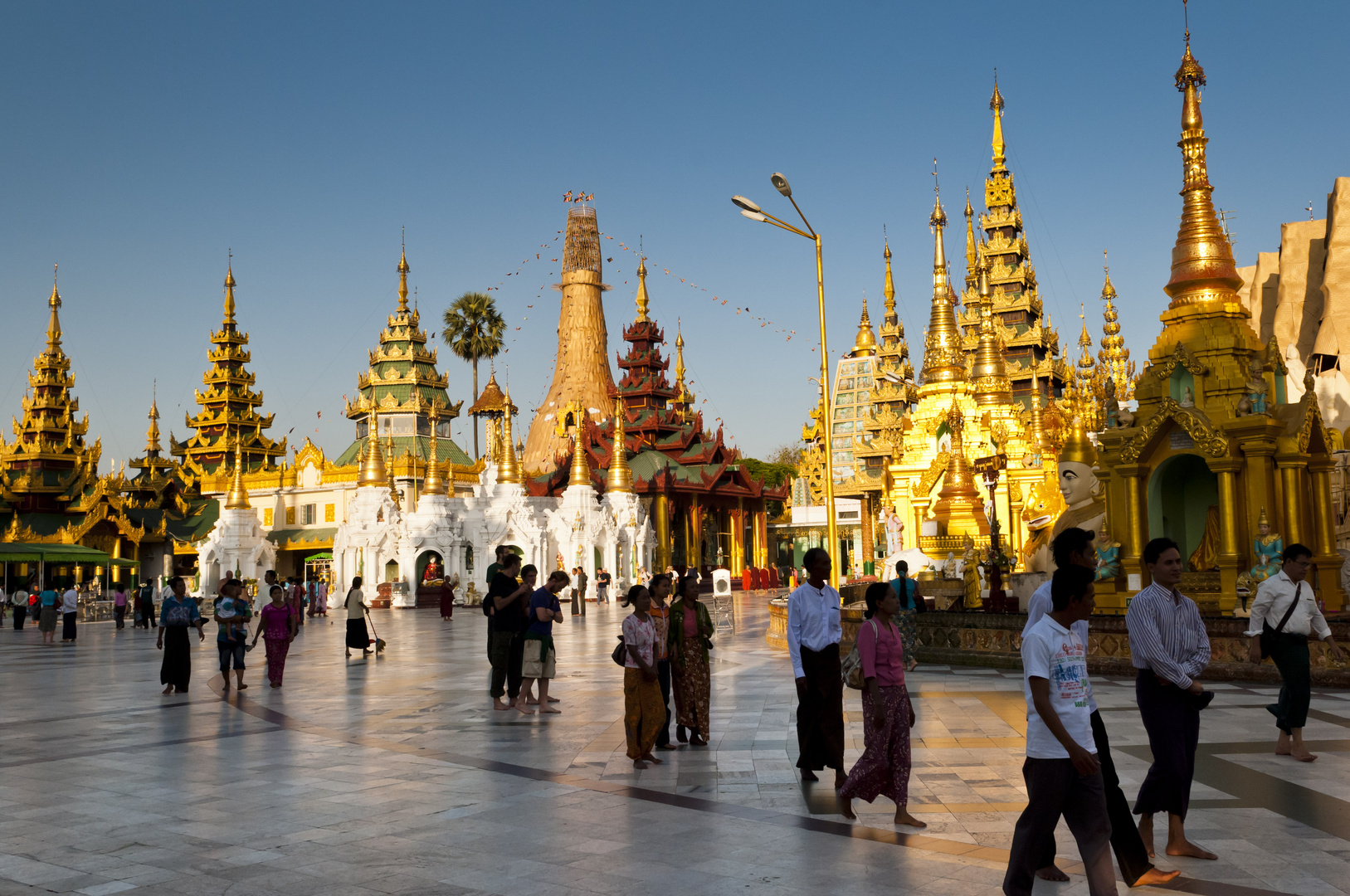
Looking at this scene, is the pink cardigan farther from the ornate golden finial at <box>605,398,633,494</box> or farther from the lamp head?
the ornate golden finial at <box>605,398,633,494</box>

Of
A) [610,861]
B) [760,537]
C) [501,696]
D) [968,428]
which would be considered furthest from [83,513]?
[610,861]

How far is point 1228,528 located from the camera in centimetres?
1611

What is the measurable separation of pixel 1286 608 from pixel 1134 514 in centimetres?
904

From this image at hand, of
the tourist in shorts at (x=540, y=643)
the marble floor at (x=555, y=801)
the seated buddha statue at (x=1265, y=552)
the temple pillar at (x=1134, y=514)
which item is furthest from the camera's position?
the temple pillar at (x=1134, y=514)

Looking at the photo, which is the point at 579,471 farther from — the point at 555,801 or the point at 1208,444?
the point at 555,801

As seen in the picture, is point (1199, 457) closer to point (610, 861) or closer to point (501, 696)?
point (501, 696)

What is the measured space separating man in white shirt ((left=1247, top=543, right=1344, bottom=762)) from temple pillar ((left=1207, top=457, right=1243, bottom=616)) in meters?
7.99

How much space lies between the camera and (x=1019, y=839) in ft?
16.3

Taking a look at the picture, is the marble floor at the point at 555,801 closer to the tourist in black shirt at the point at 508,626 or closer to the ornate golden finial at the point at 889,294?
the tourist in black shirt at the point at 508,626

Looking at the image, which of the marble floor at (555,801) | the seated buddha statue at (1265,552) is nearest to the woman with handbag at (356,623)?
the marble floor at (555,801)

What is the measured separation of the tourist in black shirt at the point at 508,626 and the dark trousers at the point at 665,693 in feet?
7.75

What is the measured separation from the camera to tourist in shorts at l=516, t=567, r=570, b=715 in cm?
1232

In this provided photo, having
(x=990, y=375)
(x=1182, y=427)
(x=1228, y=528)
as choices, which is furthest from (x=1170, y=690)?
(x=990, y=375)

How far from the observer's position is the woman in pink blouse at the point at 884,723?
7.03 meters
